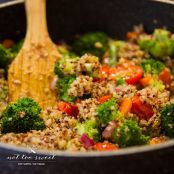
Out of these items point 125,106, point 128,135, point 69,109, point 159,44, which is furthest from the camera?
point 159,44

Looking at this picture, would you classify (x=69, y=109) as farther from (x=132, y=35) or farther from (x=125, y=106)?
(x=132, y=35)

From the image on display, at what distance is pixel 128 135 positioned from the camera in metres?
1.63

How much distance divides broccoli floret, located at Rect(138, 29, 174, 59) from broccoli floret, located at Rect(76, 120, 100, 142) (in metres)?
0.92

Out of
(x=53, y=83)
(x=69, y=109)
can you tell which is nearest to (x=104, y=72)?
(x=53, y=83)

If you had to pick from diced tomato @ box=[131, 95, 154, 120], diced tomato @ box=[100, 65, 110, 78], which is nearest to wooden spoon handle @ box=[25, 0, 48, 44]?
diced tomato @ box=[100, 65, 110, 78]

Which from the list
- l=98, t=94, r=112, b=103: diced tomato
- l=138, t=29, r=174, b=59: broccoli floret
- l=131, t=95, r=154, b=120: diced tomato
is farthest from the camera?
l=138, t=29, r=174, b=59: broccoli floret

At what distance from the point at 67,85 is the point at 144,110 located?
424 millimetres

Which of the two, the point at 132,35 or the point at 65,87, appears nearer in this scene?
the point at 65,87

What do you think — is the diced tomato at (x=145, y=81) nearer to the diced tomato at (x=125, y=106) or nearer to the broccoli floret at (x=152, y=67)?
the broccoli floret at (x=152, y=67)

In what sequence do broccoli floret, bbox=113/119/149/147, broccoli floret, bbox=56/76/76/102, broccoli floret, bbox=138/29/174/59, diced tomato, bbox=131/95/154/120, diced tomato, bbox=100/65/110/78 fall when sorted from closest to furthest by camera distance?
broccoli floret, bbox=113/119/149/147 → diced tomato, bbox=131/95/154/120 → broccoli floret, bbox=56/76/76/102 → diced tomato, bbox=100/65/110/78 → broccoli floret, bbox=138/29/174/59

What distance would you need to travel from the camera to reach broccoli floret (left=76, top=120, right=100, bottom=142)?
176 centimetres

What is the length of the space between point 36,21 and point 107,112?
810 millimetres

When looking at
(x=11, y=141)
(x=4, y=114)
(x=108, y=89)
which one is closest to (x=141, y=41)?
(x=108, y=89)

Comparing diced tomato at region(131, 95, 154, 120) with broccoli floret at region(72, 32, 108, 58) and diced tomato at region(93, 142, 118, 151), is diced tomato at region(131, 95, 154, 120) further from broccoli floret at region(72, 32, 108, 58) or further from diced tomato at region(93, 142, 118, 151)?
broccoli floret at region(72, 32, 108, 58)
